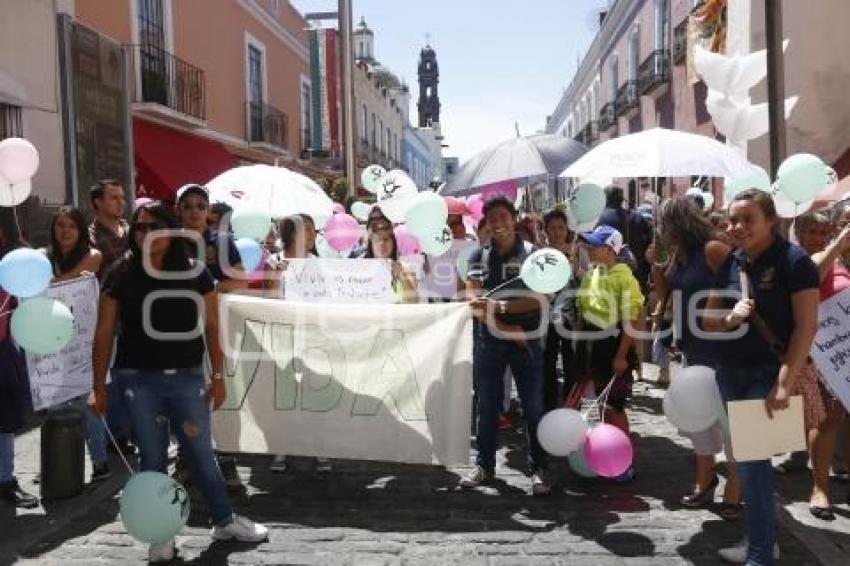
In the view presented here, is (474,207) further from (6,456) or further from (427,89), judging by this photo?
(427,89)

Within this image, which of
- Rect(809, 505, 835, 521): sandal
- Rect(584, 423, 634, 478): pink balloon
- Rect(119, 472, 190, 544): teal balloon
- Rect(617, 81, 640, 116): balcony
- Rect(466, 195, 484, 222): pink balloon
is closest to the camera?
Result: Rect(119, 472, 190, 544): teal balloon

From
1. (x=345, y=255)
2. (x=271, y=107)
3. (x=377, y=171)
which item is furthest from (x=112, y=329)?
(x=271, y=107)

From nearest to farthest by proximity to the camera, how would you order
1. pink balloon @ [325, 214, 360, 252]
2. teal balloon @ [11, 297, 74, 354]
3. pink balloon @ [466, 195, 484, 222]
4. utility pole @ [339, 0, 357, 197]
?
teal balloon @ [11, 297, 74, 354] → pink balloon @ [325, 214, 360, 252] → pink balloon @ [466, 195, 484, 222] → utility pole @ [339, 0, 357, 197]

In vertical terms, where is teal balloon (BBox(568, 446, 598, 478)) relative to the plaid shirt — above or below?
below

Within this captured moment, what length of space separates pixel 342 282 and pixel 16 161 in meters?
2.10

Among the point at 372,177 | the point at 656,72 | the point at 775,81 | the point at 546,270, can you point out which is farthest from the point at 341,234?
the point at 656,72

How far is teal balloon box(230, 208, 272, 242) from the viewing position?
545cm

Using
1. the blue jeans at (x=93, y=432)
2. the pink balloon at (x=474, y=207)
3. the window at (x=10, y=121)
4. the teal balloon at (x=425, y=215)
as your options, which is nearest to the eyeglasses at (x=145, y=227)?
Result: the blue jeans at (x=93, y=432)

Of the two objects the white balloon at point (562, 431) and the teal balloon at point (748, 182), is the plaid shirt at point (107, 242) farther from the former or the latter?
the teal balloon at point (748, 182)

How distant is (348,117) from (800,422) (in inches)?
444

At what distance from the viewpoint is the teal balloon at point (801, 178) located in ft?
14.7

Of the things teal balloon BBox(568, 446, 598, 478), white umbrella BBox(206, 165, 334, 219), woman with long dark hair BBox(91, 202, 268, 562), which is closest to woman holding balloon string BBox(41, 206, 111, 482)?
white umbrella BBox(206, 165, 334, 219)

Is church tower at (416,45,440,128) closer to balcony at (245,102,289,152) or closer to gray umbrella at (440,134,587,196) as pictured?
balcony at (245,102,289,152)

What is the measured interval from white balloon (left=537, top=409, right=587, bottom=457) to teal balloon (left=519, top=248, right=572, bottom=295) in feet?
2.36
